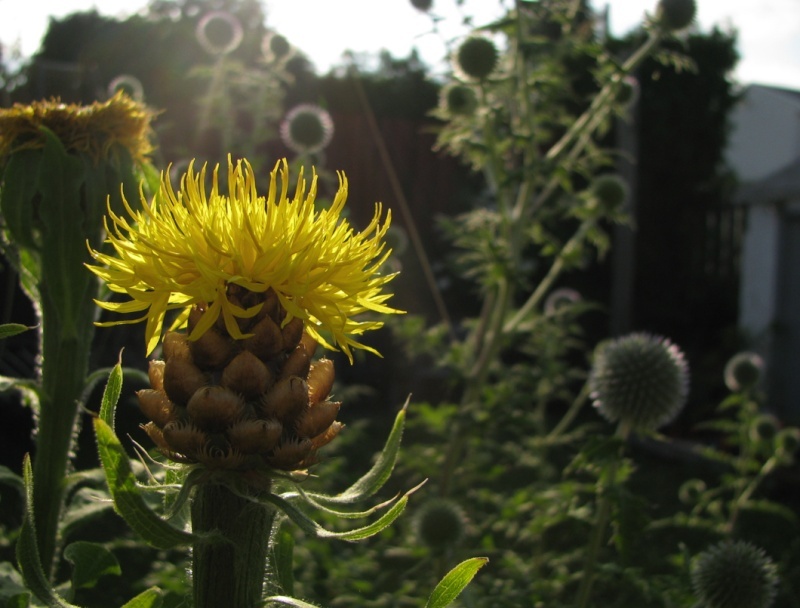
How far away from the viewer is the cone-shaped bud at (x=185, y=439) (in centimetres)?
102

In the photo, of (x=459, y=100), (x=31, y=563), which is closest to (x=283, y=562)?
(x=31, y=563)

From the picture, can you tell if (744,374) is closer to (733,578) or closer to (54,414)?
(733,578)

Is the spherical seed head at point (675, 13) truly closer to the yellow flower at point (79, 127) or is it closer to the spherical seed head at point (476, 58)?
the spherical seed head at point (476, 58)

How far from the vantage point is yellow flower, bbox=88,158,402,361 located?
107cm

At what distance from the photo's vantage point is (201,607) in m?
1.11

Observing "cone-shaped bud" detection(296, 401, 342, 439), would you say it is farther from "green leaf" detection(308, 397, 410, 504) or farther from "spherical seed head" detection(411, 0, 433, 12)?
"spherical seed head" detection(411, 0, 433, 12)

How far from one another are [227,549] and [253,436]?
0.61 ft

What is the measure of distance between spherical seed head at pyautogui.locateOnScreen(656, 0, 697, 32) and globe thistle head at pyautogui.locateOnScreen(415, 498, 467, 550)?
2727 millimetres

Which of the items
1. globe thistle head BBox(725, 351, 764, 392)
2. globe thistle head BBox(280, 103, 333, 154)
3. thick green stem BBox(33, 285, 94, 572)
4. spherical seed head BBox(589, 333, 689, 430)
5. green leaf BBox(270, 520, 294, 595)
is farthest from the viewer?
globe thistle head BBox(280, 103, 333, 154)

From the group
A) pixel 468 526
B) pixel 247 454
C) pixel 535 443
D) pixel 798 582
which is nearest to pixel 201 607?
pixel 247 454

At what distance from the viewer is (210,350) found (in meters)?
1.08

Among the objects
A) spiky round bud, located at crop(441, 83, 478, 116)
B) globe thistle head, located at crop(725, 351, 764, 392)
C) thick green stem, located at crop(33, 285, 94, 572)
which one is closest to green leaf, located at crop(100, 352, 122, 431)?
thick green stem, located at crop(33, 285, 94, 572)

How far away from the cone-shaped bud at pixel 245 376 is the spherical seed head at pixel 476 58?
326 cm

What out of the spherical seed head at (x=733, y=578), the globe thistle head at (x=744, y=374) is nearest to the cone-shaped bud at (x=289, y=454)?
the spherical seed head at (x=733, y=578)
